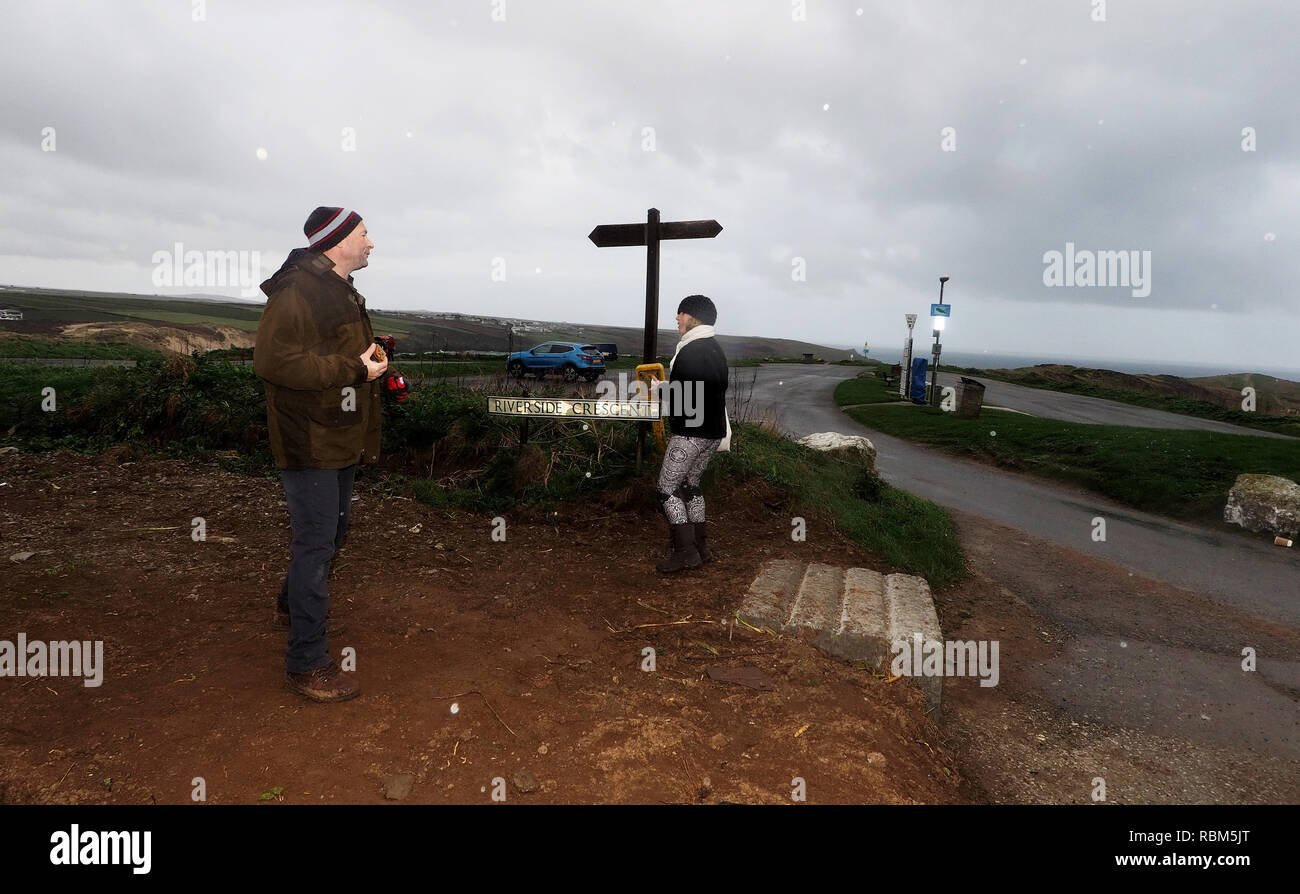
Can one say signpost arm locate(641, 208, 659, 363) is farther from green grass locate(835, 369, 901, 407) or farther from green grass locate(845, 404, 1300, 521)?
green grass locate(835, 369, 901, 407)

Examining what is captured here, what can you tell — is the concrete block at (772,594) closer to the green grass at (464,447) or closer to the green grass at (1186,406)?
the green grass at (464,447)

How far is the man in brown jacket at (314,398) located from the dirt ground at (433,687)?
292 millimetres

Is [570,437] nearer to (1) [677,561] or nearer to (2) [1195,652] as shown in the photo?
(1) [677,561]

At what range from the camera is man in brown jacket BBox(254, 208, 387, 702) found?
115 inches

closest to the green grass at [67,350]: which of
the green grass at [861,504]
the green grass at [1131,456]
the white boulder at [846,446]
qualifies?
the white boulder at [846,446]

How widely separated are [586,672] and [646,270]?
14.9 feet

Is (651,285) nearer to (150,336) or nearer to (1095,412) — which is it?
(1095,412)

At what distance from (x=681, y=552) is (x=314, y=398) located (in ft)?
9.67

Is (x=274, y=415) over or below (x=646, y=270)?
below

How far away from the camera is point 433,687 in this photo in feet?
10.5

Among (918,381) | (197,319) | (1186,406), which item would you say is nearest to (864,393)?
(918,381)

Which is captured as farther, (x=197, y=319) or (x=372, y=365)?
(x=197, y=319)

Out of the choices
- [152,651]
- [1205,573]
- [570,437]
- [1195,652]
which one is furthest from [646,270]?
[1205,573]

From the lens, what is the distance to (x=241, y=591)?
4258 mm
